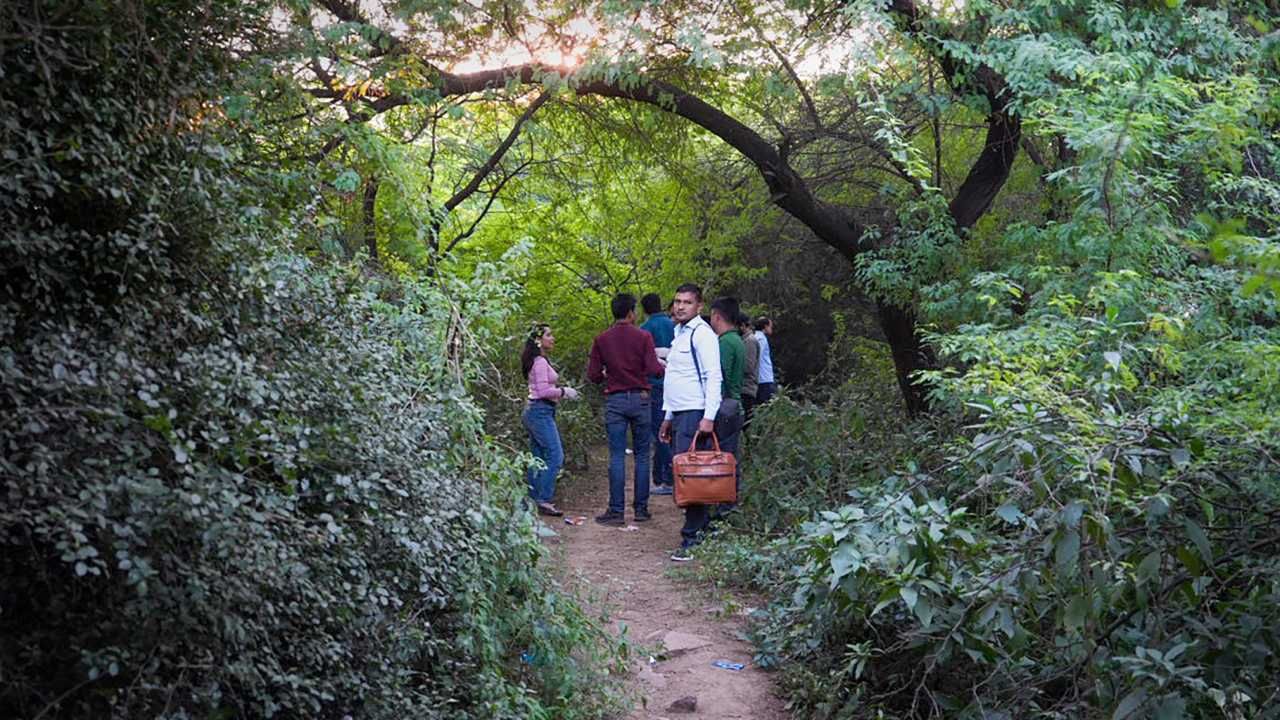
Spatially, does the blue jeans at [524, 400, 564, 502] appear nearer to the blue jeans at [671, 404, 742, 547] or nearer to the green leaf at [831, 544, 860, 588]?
the blue jeans at [671, 404, 742, 547]

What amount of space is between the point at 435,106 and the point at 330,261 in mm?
5785

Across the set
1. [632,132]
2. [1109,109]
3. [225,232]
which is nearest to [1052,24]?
[1109,109]

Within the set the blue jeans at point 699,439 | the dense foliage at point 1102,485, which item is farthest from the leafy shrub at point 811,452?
the dense foliage at point 1102,485

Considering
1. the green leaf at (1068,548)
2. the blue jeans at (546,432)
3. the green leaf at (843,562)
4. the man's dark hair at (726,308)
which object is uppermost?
the man's dark hair at (726,308)

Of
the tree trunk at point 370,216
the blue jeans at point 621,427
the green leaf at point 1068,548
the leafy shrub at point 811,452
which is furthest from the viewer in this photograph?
the blue jeans at point 621,427

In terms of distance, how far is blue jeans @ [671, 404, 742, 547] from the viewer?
9.49 m

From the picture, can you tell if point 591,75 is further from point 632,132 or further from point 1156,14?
point 1156,14

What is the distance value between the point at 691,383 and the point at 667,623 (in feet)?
8.94

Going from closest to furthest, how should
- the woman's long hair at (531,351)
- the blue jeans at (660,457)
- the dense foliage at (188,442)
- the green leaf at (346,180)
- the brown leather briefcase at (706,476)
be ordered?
1. the dense foliage at (188,442)
2. the green leaf at (346,180)
3. the brown leather briefcase at (706,476)
4. the woman's long hair at (531,351)
5. the blue jeans at (660,457)

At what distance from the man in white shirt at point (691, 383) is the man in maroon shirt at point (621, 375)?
785mm

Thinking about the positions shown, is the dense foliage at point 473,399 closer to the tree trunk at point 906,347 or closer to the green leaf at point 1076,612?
the green leaf at point 1076,612

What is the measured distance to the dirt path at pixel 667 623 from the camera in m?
5.89

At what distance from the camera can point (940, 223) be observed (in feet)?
32.4

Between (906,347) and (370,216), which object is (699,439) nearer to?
(906,347)
